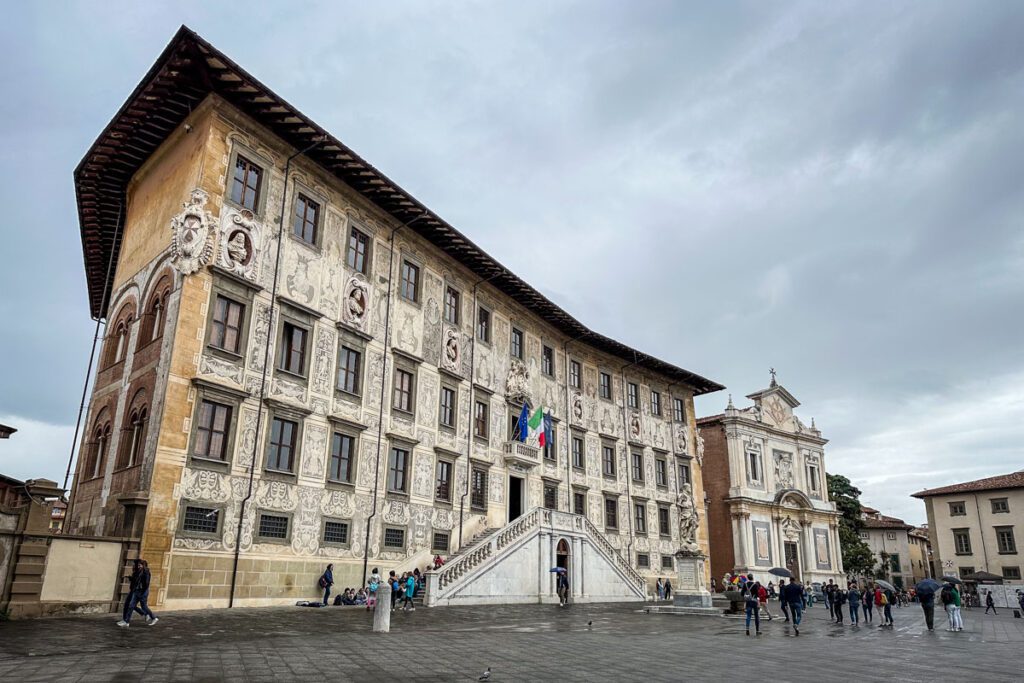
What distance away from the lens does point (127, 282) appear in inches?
901

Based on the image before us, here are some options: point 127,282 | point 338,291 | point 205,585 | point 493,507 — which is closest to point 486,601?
point 493,507

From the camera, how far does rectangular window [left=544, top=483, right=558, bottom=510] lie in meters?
31.9

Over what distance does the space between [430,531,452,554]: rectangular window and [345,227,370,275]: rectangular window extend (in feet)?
32.0

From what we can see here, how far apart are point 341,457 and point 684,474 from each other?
2480 centimetres

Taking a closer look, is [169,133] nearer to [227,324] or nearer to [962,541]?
[227,324]

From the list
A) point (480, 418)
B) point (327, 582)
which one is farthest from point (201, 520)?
point (480, 418)

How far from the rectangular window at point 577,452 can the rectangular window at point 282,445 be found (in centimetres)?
1626

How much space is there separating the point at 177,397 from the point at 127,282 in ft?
22.8

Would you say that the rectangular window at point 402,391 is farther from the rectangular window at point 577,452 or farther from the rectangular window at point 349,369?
the rectangular window at point 577,452

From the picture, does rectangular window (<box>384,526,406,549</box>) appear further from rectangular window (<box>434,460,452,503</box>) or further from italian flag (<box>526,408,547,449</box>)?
italian flag (<box>526,408,547,449</box>)

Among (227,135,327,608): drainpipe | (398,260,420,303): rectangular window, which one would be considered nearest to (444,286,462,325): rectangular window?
(398,260,420,303): rectangular window

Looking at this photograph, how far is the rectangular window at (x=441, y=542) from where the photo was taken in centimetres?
2527

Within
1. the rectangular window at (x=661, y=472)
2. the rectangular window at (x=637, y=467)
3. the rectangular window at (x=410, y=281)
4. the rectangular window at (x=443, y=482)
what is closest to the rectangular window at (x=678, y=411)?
the rectangular window at (x=661, y=472)

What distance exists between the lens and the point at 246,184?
21203 millimetres
